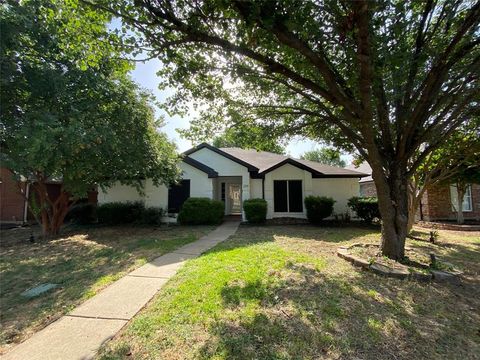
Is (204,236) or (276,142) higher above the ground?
(276,142)

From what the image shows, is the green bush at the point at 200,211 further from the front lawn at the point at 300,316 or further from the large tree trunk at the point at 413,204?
the large tree trunk at the point at 413,204

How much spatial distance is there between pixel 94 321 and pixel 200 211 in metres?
9.84

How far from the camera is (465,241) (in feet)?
31.9

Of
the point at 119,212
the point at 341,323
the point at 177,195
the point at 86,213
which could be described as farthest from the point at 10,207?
the point at 341,323

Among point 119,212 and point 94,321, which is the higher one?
point 119,212

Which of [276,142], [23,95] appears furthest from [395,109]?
[23,95]

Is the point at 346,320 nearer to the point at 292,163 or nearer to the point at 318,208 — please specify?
the point at 318,208

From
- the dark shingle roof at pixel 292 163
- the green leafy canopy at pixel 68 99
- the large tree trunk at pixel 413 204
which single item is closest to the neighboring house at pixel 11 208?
the green leafy canopy at pixel 68 99

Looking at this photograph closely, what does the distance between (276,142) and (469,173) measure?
1074 cm

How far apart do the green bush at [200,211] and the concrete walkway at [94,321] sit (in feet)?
25.0

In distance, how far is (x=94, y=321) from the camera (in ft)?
12.2

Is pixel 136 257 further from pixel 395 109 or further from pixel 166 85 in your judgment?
pixel 395 109

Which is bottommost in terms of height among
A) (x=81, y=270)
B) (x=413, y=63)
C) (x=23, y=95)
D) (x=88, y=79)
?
(x=81, y=270)

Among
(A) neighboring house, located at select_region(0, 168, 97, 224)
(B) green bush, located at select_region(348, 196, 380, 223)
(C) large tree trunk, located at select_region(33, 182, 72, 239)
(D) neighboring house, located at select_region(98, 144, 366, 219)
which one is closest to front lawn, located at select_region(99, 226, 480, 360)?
(B) green bush, located at select_region(348, 196, 380, 223)
